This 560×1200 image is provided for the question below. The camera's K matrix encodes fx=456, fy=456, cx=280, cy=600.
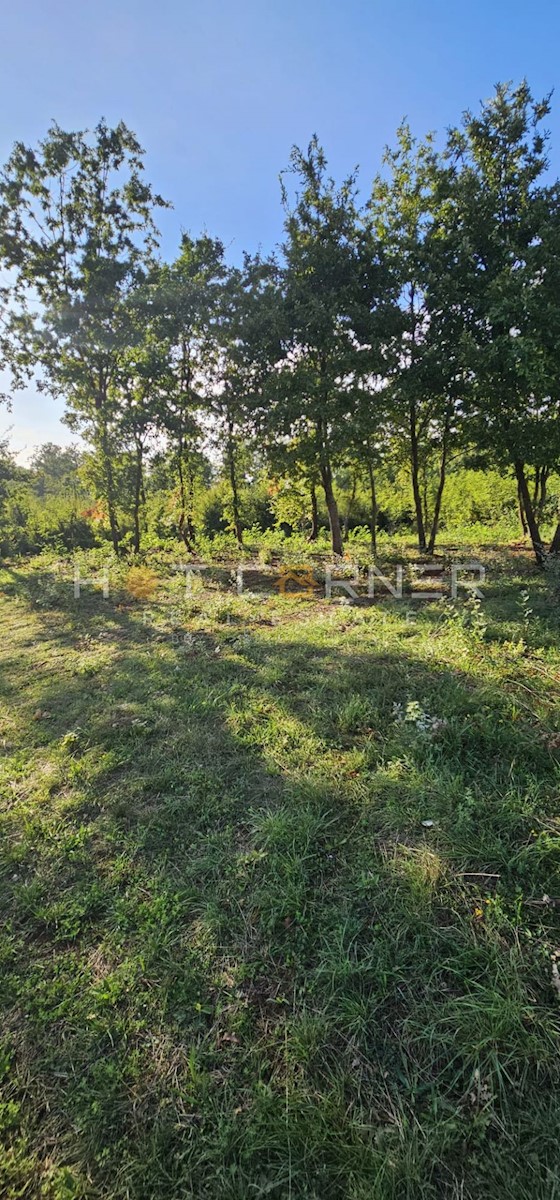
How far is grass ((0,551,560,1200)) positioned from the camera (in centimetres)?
132

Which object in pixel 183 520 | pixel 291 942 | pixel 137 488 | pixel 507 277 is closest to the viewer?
pixel 291 942

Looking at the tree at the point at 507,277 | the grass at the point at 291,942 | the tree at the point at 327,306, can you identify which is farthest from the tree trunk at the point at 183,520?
the grass at the point at 291,942

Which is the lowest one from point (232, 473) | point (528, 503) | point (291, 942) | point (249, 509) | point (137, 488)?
point (291, 942)

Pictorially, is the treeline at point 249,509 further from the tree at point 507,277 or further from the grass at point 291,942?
the grass at point 291,942

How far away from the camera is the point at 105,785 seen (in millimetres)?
3020

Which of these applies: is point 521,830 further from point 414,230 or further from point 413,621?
point 414,230

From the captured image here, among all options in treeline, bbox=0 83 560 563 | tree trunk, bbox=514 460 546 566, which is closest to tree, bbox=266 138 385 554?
treeline, bbox=0 83 560 563

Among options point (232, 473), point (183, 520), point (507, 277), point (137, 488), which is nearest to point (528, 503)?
point (507, 277)

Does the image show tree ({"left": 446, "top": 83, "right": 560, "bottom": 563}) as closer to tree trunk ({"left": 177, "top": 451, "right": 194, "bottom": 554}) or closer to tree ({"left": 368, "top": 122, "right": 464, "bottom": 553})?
tree ({"left": 368, "top": 122, "right": 464, "bottom": 553})

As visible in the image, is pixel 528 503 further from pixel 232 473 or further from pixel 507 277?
pixel 232 473

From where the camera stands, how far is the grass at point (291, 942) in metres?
1.32

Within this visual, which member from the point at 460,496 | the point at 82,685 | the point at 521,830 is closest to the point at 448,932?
the point at 521,830

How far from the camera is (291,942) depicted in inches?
74.1

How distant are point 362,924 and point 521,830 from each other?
2.95 ft
